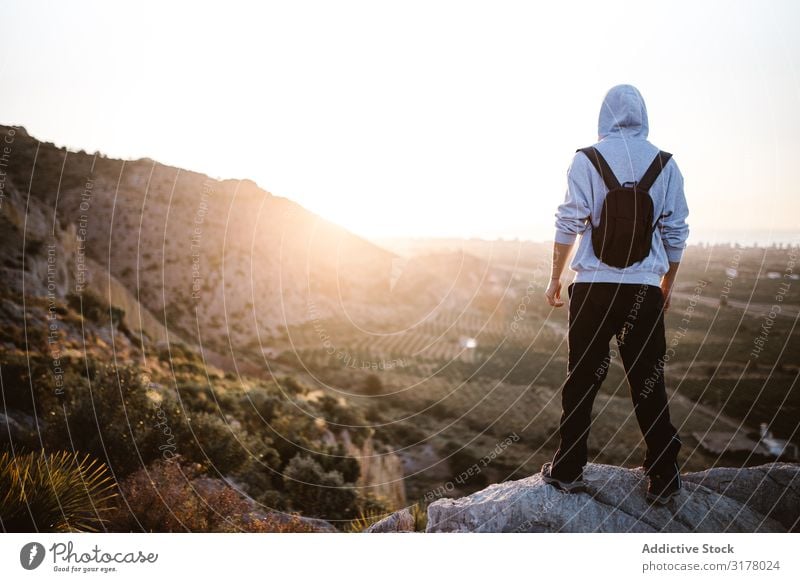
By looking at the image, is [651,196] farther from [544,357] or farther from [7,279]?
[544,357]

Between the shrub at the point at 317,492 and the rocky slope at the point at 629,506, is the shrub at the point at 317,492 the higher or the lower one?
the lower one

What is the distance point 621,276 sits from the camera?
3.38 metres

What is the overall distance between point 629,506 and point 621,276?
175 cm

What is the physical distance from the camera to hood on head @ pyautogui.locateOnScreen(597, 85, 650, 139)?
11.2 feet

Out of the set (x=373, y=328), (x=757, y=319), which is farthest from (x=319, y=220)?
(x=757, y=319)

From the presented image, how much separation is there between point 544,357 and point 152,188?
104ft

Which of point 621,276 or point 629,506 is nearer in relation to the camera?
point 621,276

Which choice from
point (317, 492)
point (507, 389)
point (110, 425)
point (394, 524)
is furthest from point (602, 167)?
point (507, 389)

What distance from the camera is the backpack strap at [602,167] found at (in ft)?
10.9

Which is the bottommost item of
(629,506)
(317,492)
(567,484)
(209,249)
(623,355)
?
(317,492)

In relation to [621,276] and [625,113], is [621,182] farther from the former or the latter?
[621,276]

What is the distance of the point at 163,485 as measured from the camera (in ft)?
17.7

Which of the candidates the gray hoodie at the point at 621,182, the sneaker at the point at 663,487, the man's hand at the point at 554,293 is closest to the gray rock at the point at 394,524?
the sneaker at the point at 663,487

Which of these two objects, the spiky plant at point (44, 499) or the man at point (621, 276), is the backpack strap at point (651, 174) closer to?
the man at point (621, 276)
